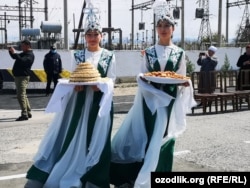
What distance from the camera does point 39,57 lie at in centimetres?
1747

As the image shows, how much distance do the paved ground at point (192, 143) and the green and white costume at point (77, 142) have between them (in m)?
0.75

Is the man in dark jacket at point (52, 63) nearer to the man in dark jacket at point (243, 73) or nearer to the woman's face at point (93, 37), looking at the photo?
the man in dark jacket at point (243, 73)

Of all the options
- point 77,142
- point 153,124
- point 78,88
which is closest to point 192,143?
point 153,124

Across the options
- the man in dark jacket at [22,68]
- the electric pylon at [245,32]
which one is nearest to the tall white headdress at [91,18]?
the man in dark jacket at [22,68]

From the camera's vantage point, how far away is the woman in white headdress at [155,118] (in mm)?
Answer: 4625

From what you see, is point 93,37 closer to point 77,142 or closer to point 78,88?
point 78,88

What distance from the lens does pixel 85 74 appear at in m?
4.51

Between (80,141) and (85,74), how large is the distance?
69cm

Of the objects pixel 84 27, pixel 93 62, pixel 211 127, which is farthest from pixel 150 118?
pixel 211 127

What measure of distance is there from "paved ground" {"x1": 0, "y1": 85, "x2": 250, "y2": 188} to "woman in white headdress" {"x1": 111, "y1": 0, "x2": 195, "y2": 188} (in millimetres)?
1167

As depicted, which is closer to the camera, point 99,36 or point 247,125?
point 99,36

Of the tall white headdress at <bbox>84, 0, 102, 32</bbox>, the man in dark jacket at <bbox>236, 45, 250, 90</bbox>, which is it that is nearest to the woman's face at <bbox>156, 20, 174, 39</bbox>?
the tall white headdress at <bbox>84, 0, 102, 32</bbox>

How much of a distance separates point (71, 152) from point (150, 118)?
2.97 feet

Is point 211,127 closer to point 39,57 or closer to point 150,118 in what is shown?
point 150,118
